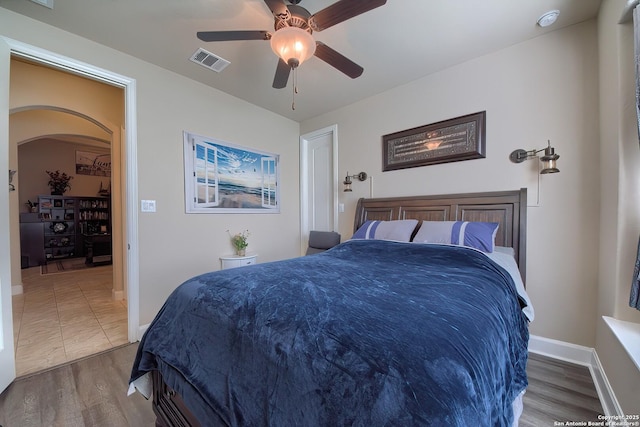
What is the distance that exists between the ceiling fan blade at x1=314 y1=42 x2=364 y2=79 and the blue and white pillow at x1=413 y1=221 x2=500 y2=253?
4.76 feet

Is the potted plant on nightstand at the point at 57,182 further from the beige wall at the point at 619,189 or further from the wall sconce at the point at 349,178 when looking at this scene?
the beige wall at the point at 619,189

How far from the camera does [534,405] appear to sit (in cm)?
145

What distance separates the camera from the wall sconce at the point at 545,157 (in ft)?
6.08

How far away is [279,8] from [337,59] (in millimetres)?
507

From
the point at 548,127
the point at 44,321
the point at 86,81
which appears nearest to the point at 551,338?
the point at 548,127

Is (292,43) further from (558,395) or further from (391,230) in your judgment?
(558,395)

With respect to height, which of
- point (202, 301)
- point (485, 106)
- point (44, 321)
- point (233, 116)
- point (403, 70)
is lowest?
point (44, 321)

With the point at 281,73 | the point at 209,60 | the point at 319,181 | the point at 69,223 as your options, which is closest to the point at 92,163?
the point at 69,223

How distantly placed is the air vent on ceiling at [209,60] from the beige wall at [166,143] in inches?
16.5

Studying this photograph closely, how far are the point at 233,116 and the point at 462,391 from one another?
11.1 feet

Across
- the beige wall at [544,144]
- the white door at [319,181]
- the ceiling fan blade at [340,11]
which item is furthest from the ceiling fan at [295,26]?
the white door at [319,181]

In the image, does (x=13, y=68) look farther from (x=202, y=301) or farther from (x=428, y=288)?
(x=428, y=288)

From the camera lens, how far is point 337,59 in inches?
69.8

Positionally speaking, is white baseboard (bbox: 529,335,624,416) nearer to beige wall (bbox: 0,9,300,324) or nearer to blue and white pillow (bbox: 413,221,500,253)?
blue and white pillow (bbox: 413,221,500,253)
